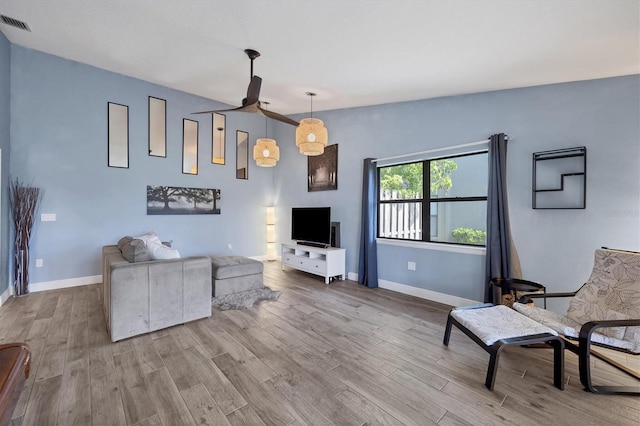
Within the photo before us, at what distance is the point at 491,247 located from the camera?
3135 millimetres

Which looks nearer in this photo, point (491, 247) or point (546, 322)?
point (546, 322)

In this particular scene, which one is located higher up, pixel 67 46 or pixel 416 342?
pixel 67 46

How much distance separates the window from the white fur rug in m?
2.02

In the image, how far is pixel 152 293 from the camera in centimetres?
272

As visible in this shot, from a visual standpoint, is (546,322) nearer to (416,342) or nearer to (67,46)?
(416,342)

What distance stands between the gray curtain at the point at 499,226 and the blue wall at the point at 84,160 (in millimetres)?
5025

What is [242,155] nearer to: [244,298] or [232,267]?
[232,267]

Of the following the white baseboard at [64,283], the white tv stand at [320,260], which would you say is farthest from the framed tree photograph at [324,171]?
the white baseboard at [64,283]

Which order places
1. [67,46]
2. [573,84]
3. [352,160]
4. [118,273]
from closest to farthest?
1. [118,273]
2. [573,84]
3. [67,46]
4. [352,160]

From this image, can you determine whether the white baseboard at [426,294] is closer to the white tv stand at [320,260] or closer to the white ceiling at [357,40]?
the white tv stand at [320,260]

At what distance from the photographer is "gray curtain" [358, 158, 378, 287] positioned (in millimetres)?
4344

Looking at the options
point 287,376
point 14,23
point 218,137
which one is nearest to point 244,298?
point 287,376

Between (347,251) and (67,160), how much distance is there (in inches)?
185

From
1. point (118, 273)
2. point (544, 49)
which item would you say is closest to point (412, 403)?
point (118, 273)
